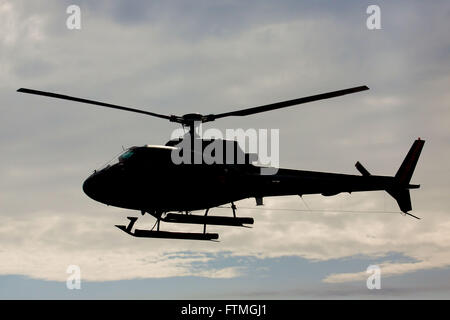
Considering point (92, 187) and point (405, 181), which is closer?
point (92, 187)

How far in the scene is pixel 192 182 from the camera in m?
21.3

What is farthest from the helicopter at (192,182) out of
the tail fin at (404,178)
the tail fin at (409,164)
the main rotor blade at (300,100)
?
the tail fin at (409,164)

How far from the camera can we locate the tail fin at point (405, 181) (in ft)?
89.1

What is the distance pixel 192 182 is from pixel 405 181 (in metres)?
14.1

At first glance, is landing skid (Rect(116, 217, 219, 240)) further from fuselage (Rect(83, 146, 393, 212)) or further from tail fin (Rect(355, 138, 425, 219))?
tail fin (Rect(355, 138, 425, 219))

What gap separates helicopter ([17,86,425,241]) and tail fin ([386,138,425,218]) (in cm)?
258

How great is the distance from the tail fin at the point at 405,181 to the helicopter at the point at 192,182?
2.58 m

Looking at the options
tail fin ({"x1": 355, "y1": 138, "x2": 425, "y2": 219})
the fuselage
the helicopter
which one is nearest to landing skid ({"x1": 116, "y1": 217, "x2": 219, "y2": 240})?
the helicopter

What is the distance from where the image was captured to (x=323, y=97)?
809 inches

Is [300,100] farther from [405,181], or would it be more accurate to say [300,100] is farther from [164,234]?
[405,181]

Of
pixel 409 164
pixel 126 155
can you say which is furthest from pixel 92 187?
pixel 409 164

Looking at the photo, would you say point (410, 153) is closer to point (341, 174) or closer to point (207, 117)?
point (341, 174)

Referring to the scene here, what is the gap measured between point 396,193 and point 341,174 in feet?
17.2
